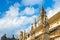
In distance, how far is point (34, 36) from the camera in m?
38.0

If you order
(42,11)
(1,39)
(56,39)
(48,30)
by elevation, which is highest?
(1,39)

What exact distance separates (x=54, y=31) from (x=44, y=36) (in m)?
2.74

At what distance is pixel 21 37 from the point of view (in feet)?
175

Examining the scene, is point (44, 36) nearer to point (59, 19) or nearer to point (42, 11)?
point (59, 19)

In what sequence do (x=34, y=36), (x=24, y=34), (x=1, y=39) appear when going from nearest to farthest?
1. (x=34, y=36)
2. (x=24, y=34)
3. (x=1, y=39)

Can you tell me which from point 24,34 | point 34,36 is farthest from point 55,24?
point 24,34

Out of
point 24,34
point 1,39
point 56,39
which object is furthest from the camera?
point 1,39

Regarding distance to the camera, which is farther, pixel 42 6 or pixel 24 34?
pixel 24 34

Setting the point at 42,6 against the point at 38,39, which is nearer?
the point at 38,39

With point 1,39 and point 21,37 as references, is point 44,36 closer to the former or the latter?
point 21,37

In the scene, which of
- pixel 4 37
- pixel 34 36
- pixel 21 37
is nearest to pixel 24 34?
pixel 21 37

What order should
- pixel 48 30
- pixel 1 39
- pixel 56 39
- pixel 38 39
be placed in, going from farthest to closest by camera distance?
1. pixel 1 39
2. pixel 38 39
3. pixel 48 30
4. pixel 56 39

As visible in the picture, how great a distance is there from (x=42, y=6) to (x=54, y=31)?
10808 mm

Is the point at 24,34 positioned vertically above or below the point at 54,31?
above
